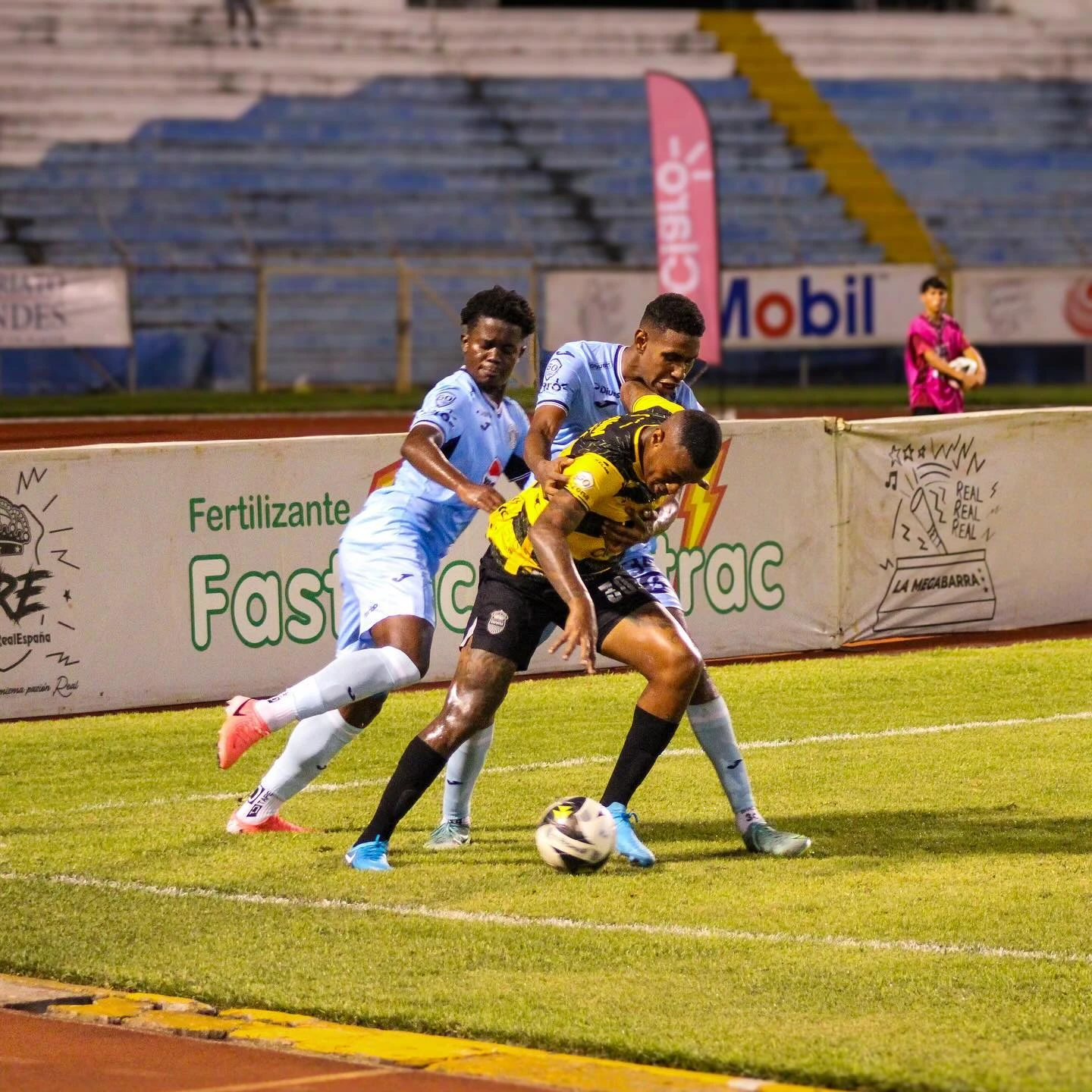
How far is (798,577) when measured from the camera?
13523 millimetres

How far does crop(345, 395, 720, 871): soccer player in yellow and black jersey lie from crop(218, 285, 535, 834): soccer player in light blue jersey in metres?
0.31

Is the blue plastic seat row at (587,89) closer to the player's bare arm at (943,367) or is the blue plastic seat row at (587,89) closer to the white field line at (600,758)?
the player's bare arm at (943,367)

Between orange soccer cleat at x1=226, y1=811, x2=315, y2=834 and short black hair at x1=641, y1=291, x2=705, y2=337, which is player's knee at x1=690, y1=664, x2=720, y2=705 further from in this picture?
orange soccer cleat at x1=226, y1=811, x2=315, y2=834

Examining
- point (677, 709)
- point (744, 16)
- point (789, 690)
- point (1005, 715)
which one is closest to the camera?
point (677, 709)

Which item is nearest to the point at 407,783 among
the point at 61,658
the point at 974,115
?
the point at 61,658

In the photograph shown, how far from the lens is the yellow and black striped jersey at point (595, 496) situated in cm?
679

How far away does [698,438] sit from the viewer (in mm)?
6605

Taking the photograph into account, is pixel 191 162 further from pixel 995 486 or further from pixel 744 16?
pixel 995 486

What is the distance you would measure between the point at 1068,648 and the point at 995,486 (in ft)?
4.61

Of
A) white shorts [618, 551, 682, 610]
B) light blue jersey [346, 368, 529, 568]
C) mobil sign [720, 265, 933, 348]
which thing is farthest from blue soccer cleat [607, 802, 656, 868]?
mobil sign [720, 265, 933, 348]

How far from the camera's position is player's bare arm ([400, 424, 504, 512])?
7.37 metres

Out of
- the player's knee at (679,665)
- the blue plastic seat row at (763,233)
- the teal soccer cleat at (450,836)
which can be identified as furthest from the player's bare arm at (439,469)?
the blue plastic seat row at (763,233)

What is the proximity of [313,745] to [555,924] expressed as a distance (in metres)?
1.50

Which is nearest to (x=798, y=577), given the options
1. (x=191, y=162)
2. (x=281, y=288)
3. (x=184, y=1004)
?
(x=184, y=1004)
